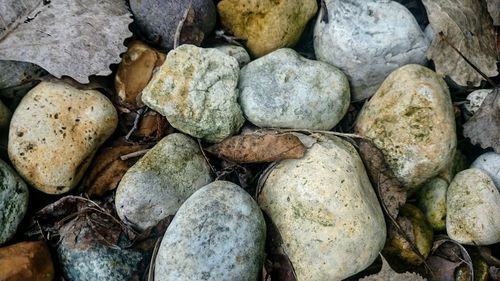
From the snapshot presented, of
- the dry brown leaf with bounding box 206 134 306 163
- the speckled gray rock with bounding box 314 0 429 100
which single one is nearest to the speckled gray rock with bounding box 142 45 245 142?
the dry brown leaf with bounding box 206 134 306 163

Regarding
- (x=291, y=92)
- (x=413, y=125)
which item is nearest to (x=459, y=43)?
(x=413, y=125)

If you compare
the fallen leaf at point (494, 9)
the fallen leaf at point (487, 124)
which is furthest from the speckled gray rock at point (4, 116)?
the fallen leaf at point (494, 9)

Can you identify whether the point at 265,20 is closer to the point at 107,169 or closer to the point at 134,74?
the point at 134,74

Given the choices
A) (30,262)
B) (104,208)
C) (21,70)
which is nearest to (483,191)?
(104,208)

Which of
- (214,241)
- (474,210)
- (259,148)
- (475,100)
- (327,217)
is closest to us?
(214,241)

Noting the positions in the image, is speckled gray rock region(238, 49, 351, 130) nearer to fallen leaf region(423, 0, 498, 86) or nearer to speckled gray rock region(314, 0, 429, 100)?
speckled gray rock region(314, 0, 429, 100)

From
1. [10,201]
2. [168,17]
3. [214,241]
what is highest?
[168,17]
